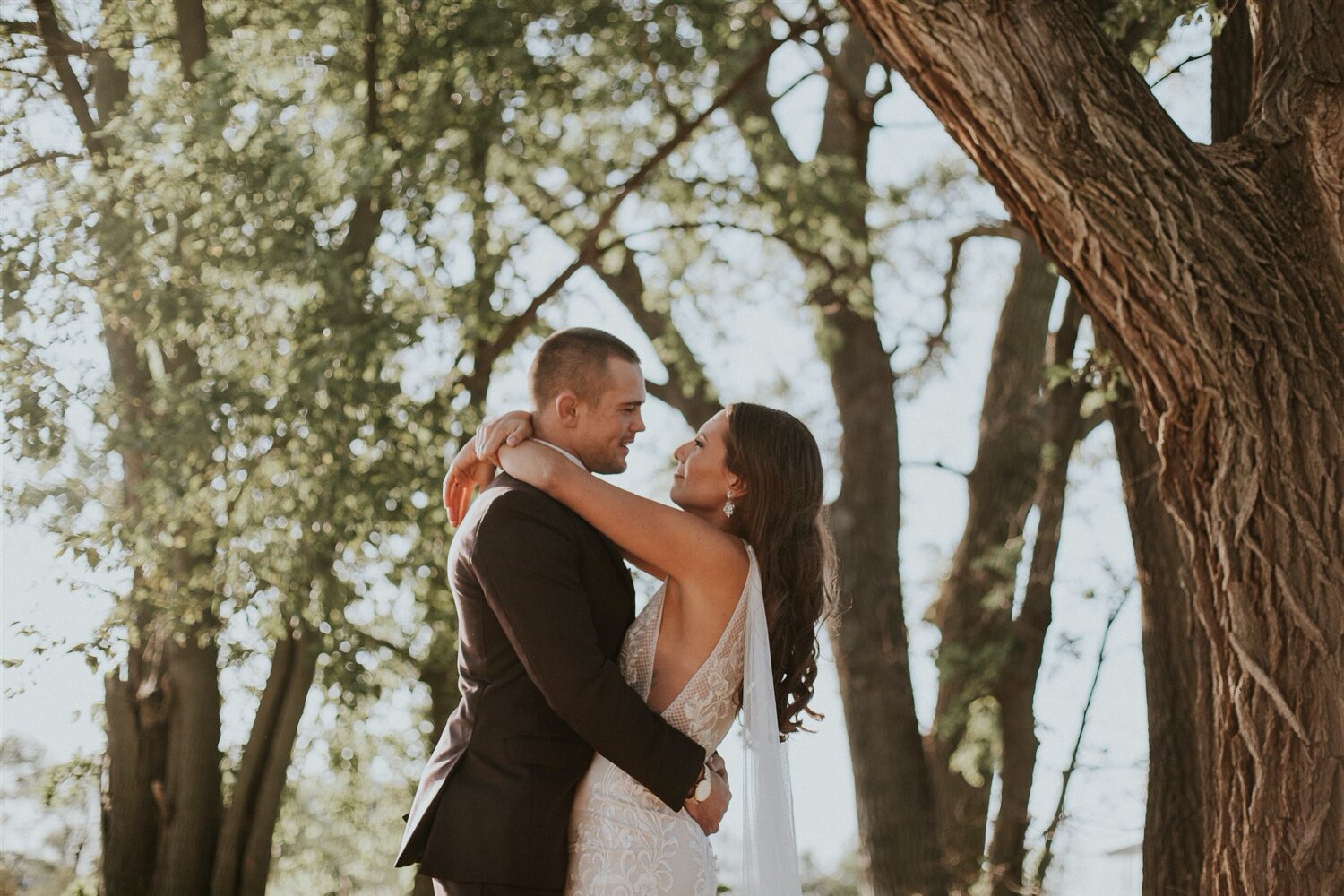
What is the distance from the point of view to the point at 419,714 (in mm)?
9984

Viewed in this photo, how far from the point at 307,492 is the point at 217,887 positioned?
92.4 inches

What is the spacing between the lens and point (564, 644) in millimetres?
3006

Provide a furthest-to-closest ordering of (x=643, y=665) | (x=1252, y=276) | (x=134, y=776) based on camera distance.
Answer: (x=134, y=776), (x=1252, y=276), (x=643, y=665)

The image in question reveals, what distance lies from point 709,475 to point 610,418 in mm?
281

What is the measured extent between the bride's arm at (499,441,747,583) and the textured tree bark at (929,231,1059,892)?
7064 millimetres

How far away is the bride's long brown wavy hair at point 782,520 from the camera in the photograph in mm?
3482

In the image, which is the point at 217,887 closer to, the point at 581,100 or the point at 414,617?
the point at 414,617

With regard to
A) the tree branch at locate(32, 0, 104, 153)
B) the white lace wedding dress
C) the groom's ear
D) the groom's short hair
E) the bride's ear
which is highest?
the tree branch at locate(32, 0, 104, 153)

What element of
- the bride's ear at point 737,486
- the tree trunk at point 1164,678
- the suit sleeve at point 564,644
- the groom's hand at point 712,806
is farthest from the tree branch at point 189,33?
the groom's hand at point 712,806

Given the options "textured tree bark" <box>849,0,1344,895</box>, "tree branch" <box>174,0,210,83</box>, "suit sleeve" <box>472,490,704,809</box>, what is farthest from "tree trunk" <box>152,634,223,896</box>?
"textured tree bark" <box>849,0,1344,895</box>

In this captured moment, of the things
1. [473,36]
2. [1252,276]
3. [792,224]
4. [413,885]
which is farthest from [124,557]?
[1252,276]

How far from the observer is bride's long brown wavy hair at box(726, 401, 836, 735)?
348cm

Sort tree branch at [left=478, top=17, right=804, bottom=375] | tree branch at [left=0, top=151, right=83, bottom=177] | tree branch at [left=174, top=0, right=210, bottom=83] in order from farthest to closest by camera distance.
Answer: tree branch at [left=478, top=17, right=804, bottom=375], tree branch at [left=174, top=0, right=210, bottom=83], tree branch at [left=0, top=151, right=83, bottom=177]

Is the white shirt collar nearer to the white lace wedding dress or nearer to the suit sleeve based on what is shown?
the suit sleeve
